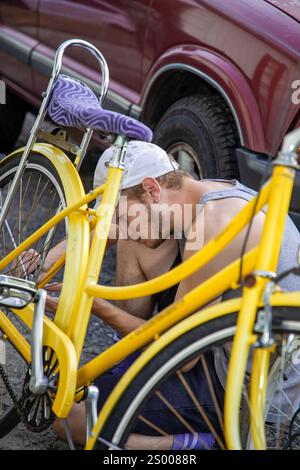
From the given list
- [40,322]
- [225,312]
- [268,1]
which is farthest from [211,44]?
[225,312]

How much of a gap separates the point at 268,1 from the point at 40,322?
177 cm

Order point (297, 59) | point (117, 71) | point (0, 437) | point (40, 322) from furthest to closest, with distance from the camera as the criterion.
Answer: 1. point (117, 71)
2. point (297, 59)
3. point (0, 437)
4. point (40, 322)

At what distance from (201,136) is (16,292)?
152 centimetres

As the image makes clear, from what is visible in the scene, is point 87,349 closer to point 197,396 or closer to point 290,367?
point 197,396

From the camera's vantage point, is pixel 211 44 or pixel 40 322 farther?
pixel 211 44

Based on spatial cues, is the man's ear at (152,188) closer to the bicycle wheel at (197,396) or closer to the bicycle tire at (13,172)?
the bicycle tire at (13,172)

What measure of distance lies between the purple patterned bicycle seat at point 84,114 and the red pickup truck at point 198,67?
0.90m

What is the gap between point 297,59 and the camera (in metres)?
3.52

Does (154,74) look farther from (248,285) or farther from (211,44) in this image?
(248,285)

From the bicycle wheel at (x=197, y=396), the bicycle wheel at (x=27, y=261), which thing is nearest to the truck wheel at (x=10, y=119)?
the bicycle wheel at (x=27, y=261)

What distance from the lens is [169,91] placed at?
440 cm

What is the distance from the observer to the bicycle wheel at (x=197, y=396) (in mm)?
2201

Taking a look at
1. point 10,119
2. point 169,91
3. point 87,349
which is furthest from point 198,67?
point 10,119

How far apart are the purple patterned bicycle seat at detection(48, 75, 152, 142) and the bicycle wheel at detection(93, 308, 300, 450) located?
661 millimetres
